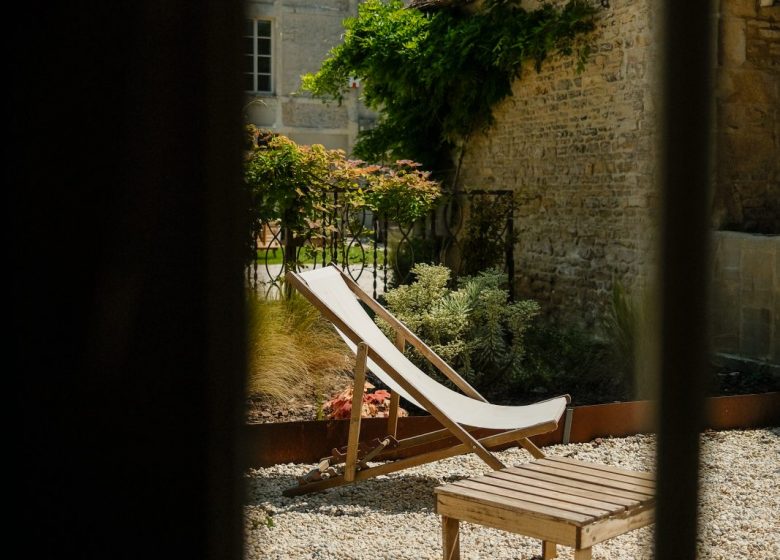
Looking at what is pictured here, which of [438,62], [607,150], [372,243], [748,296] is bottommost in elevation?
[748,296]

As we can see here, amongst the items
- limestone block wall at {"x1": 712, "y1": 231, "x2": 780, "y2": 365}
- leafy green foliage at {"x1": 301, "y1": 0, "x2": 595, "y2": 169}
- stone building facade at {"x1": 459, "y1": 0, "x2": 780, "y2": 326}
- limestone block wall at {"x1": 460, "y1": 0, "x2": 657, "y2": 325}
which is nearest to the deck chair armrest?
limestone block wall at {"x1": 712, "y1": 231, "x2": 780, "y2": 365}

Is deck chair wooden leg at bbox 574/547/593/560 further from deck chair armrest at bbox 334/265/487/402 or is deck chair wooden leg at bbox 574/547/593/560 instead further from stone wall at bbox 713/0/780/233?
stone wall at bbox 713/0/780/233

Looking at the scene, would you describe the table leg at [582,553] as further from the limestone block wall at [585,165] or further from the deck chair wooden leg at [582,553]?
the limestone block wall at [585,165]

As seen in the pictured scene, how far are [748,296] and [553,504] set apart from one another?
4823mm

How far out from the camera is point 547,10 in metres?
9.59

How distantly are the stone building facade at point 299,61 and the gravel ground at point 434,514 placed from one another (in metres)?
13.7

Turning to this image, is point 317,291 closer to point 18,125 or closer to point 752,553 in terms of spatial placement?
point 752,553

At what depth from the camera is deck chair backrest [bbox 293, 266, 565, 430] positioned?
163 inches

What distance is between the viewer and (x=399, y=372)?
4.00 m

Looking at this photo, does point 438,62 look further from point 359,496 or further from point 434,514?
point 434,514

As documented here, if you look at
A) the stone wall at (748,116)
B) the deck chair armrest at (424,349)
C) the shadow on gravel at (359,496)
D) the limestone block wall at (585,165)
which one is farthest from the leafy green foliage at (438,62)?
the shadow on gravel at (359,496)

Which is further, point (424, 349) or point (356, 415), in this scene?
point (424, 349)

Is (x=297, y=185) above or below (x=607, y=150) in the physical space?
below

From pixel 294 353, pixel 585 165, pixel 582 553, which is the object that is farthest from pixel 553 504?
pixel 585 165
